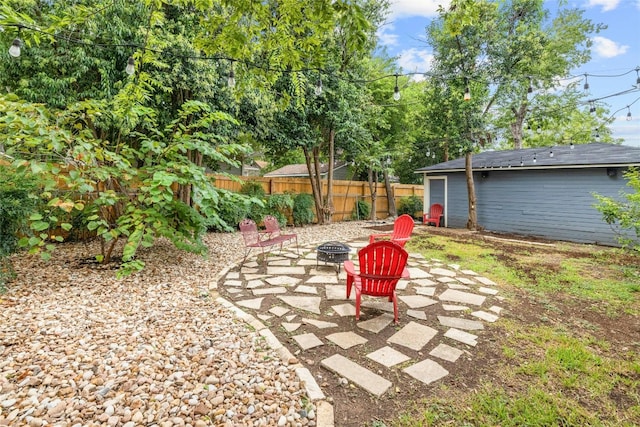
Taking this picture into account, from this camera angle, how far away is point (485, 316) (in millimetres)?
3164

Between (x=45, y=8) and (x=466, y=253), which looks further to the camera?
(x=466, y=253)

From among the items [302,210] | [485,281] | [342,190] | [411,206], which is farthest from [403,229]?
[411,206]

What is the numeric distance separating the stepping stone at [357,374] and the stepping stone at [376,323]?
1.87 feet

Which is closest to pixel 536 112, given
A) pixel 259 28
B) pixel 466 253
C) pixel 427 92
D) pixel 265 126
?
pixel 427 92

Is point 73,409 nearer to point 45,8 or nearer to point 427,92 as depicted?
point 45,8

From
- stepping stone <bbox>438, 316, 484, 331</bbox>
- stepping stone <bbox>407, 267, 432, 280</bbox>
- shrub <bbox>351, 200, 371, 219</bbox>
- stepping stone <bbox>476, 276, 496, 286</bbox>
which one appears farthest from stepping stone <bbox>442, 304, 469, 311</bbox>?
shrub <bbox>351, 200, 371, 219</bbox>

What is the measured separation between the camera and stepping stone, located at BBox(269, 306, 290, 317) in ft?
10.1

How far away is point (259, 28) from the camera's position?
2.96 metres

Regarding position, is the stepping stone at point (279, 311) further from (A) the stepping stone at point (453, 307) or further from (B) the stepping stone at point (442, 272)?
(B) the stepping stone at point (442, 272)

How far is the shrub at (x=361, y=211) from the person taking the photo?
512 inches

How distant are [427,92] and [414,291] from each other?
9158mm

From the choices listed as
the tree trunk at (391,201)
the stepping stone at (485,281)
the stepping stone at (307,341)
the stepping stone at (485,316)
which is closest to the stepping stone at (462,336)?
the stepping stone at (485,316)

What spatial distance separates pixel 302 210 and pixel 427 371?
8014 mm

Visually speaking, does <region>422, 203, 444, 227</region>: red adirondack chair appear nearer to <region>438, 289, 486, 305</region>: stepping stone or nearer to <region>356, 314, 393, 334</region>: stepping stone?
<region>438, 289, 486, 305</region>: stepping stone
